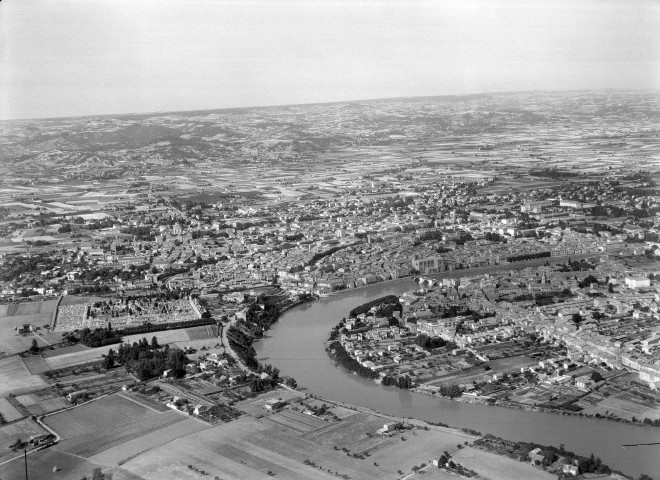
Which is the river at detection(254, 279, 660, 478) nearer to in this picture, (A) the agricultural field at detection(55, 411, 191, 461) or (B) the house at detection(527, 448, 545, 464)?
(B) the house at detection(527, 448, 545, 464)

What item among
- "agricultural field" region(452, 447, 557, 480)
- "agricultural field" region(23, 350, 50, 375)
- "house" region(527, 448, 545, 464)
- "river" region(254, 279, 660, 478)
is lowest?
"river" region(254, 279, 660, 478)

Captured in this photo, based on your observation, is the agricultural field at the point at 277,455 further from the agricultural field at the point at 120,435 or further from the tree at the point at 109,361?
the tree at the point at 109,361

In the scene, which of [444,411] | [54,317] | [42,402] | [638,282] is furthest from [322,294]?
[42,402]

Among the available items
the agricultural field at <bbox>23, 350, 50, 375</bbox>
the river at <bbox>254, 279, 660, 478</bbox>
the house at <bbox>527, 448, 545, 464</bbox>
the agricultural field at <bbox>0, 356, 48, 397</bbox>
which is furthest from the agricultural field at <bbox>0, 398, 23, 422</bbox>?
the house at <bbox>527, 448, 545, 464</bbox>

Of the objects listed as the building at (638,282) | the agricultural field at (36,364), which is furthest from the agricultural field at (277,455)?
the building at (638,282)

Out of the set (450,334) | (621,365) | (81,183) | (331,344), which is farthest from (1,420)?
(81,183)

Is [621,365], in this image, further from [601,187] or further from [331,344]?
[601,187]
